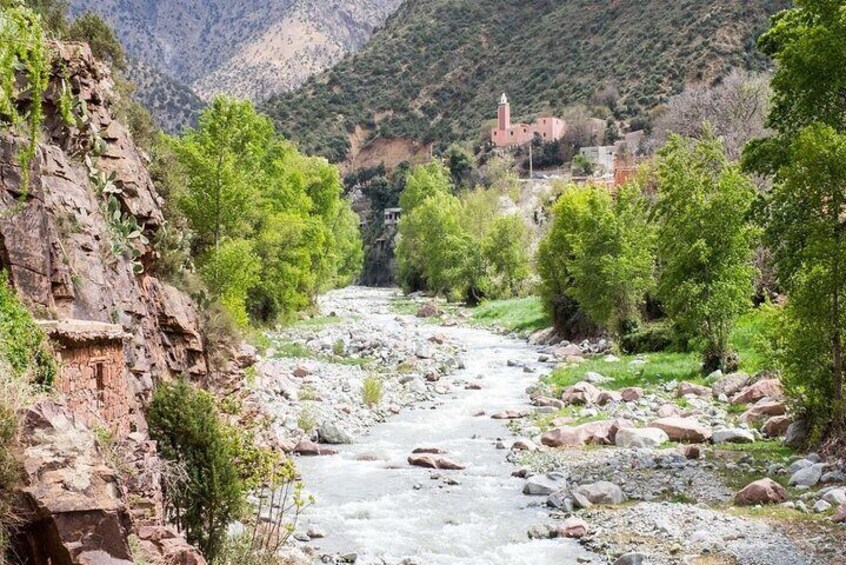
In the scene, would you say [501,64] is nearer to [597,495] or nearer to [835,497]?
[597,495]

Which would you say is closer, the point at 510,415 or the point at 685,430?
the point at 685,430

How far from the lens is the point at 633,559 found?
1334 centimetres

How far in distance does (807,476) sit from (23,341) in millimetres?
13978

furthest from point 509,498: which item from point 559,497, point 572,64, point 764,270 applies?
point 572,64

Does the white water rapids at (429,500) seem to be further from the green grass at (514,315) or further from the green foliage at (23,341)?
the green grass at (514,315)

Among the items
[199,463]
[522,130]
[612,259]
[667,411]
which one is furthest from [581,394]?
[522,130]

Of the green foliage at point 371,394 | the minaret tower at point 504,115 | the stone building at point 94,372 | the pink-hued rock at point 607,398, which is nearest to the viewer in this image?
the stone building at point 94,372

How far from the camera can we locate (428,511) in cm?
1728

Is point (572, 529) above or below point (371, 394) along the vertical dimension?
below

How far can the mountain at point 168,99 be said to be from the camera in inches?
4700

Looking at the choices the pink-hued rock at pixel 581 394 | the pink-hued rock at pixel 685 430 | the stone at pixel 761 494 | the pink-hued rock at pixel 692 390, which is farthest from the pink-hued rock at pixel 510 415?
the stone at pixel 761 494

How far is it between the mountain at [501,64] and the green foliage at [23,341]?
332 feet

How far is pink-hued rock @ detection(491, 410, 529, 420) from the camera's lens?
2641 centimetres

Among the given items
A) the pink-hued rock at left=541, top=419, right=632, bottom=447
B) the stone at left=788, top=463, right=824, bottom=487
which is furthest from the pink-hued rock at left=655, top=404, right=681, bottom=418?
the stone at left=788, top=463, right=824, bottom=487
